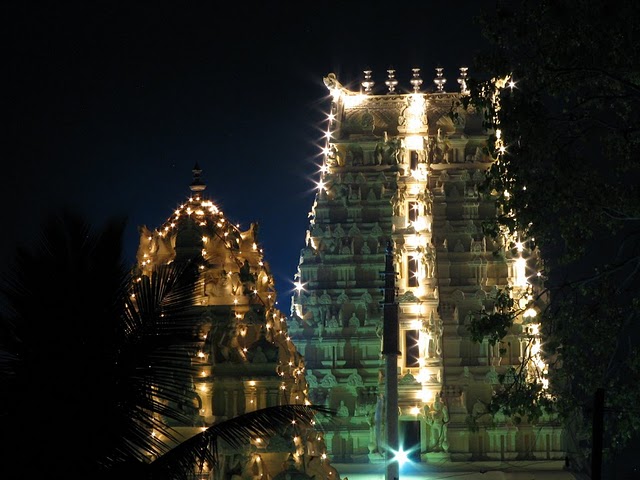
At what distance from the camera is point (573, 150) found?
18.5 meters

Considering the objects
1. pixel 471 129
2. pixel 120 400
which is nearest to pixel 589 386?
pixel 120 400

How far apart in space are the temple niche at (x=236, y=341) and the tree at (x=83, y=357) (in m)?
11.3

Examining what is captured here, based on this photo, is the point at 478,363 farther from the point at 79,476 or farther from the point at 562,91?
the point at 79,476

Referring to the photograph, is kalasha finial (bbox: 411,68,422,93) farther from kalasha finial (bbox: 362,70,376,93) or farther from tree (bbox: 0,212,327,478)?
tree (bbox: 0,212,327,478)

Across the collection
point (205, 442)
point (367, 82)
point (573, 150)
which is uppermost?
point (367, 82)

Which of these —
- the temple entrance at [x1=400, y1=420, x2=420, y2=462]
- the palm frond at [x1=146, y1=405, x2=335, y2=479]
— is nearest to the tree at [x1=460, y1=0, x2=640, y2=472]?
the palm frond at [x1=146, y1=405, x2=335, y2=479]

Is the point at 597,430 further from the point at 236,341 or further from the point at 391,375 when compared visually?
the point at 236,341

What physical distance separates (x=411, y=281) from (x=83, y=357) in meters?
27.5

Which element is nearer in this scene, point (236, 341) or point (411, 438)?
point (236, 341)

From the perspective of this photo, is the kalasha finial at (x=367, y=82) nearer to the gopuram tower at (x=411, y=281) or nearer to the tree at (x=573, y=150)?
the gopuram tower at (x=411, y=281)

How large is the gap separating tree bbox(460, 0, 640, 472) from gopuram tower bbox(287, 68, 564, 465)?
16.3 metres

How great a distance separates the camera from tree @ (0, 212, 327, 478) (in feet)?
43.4

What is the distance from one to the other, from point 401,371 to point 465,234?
5.18 meters

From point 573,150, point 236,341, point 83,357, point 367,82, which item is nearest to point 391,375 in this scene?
point 236,341
